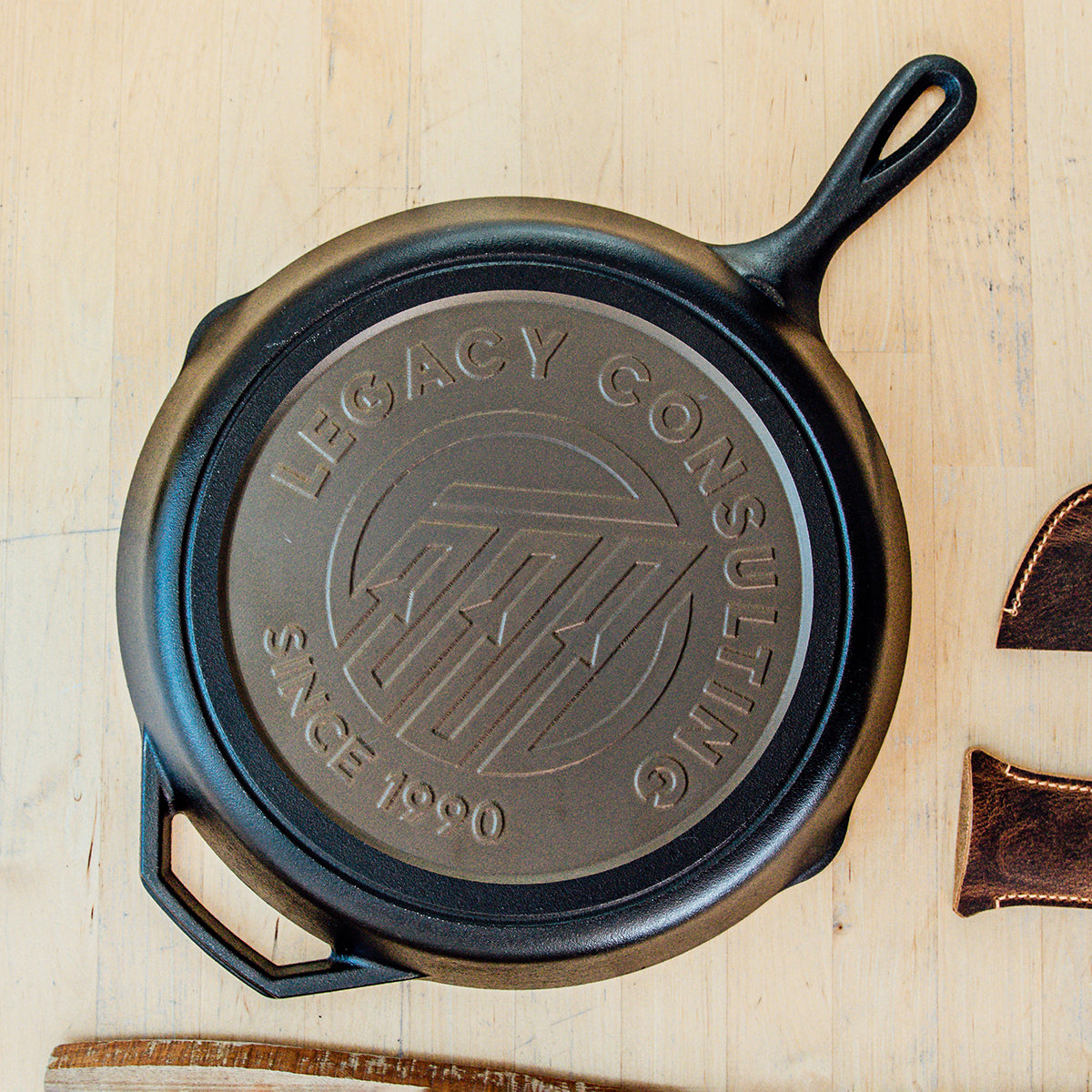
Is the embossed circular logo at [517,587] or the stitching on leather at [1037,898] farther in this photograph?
the stitching on leather at [1037,898]

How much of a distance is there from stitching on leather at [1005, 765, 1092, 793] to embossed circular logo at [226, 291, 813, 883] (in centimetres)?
29

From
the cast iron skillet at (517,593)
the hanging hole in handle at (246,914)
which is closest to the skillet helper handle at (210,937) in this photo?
the cast iron skillet at (517,593)

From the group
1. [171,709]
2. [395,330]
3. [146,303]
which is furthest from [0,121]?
[171,709]

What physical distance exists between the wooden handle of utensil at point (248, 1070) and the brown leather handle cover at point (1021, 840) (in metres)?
0.37

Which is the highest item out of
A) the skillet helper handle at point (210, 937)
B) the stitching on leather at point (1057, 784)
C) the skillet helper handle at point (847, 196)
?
the skillet helper handle at point (847, 196)

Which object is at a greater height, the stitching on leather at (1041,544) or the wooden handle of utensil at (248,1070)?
the stitching on leather at (1041,544)

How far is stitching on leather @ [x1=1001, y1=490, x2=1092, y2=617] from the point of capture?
0.74 m

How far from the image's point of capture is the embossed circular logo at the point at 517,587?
1.97 feet

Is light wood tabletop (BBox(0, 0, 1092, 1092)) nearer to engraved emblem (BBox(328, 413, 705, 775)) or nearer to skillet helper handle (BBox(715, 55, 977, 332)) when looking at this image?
skillet helper handle (BBox(715, 55, 977, 332))

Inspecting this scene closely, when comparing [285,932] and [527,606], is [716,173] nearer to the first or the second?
[527,606]

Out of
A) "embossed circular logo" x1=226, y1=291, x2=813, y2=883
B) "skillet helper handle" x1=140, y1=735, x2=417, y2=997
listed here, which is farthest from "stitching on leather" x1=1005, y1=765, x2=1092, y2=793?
"skillet helper handle" x1=140, y1=735, x2=417, y2=997

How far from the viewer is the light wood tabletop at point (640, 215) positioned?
0.74 m

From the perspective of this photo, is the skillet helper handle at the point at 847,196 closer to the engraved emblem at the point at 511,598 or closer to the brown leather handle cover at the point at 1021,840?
the engraved emblem at the point at 511,598

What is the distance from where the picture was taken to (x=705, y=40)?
29.7 inches
